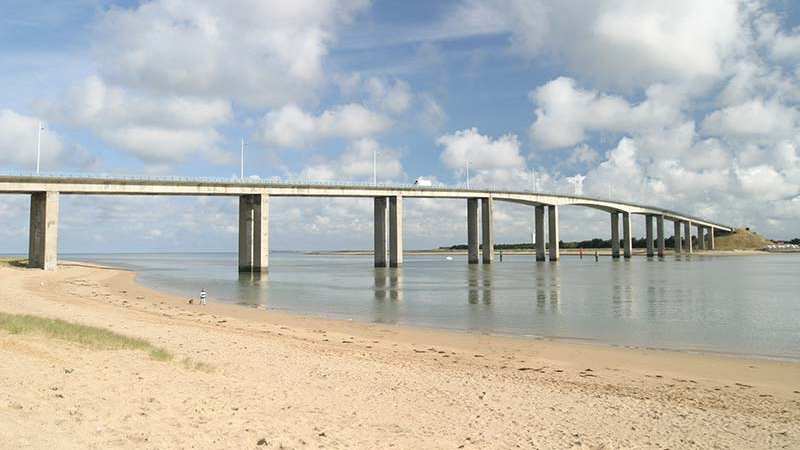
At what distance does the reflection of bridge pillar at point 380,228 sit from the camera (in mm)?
98938

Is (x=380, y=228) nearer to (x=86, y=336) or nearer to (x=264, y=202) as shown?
(x=264, y=202)

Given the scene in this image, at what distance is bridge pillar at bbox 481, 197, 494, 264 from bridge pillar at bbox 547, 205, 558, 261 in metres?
24.3

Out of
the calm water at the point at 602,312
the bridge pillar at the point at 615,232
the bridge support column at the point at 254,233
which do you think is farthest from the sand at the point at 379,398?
the bridge pillar at the point at 615,232

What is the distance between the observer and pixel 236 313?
30.0m

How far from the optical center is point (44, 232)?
63.3 meters

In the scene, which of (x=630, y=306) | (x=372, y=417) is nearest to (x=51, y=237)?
(x=630, y=306)

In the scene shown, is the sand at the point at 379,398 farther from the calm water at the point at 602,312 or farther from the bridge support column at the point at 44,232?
the bridge support column at the point at 44,232

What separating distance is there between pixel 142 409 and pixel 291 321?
17977 millimetres

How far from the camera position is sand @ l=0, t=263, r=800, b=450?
322 inches

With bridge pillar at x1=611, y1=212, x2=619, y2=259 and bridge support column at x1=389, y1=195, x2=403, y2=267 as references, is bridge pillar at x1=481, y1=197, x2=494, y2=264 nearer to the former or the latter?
bridge support column at x1=389, y1=195, x2=403, y2=267

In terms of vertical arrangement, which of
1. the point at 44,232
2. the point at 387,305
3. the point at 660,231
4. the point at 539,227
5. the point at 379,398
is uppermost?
the point at 660,231

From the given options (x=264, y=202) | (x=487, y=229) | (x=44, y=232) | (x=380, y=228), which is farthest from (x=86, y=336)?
(x=487, y=229)

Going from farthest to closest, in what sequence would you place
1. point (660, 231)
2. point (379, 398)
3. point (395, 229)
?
point (660, 231)
point (395, 229)
point (379, 398)

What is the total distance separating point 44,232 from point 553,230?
348ft
